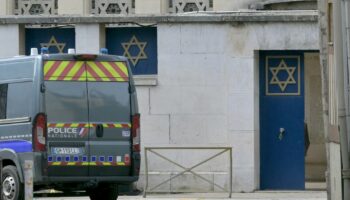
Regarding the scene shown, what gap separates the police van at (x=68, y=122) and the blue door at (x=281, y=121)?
5076 millimetres

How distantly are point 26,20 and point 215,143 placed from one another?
4.60 metres

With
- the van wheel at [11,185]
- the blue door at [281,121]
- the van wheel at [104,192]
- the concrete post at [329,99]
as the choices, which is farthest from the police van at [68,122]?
the blue door at [281,121]

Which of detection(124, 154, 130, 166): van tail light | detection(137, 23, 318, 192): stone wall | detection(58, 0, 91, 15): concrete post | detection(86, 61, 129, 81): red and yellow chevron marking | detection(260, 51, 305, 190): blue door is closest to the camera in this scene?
detection(86, 61, 129, 81): red and yellow chevron marking

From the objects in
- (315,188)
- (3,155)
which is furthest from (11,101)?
(315,188)

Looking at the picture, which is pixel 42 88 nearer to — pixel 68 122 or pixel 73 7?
pixel 68 122

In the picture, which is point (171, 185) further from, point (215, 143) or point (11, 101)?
point (11, 101)

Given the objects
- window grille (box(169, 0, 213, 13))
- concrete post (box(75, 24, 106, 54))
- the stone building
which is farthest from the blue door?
window grille (box(169, 0, 213, 13))

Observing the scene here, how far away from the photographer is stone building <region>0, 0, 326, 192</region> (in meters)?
23.8

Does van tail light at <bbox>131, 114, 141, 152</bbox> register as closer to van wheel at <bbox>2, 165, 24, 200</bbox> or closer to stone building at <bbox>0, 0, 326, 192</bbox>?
van wheel at <bbox>2, 165, 24, 200</bbox>

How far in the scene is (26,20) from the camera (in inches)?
966

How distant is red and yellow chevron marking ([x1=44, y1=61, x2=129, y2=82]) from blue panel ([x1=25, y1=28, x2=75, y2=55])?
531 cm

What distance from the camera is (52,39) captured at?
25031 mm

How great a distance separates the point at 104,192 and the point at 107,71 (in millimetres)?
2192

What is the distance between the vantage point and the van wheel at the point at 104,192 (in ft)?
66.3
